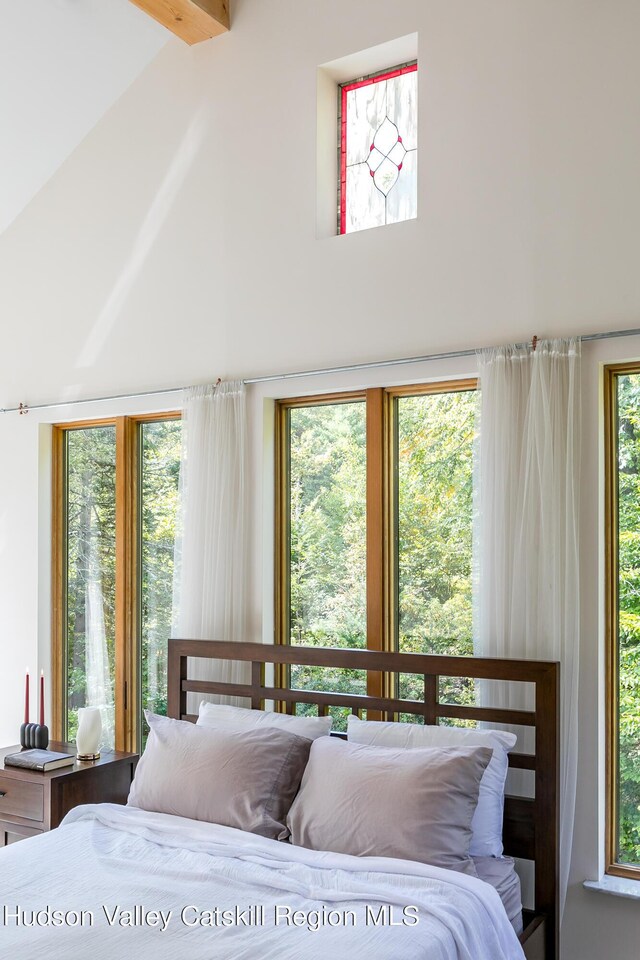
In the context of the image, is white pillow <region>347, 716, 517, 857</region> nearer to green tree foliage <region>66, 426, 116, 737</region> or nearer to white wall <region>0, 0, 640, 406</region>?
white wall <region>0, 0, 640, 406</region>

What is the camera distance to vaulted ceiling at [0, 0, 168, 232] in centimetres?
354

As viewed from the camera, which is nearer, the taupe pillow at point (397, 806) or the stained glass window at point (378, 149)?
the taupe pillow at point (397, 806)

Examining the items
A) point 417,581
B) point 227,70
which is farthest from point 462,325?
point 227,70

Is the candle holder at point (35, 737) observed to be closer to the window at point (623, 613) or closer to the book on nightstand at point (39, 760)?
the book on nightstand at point (39, 760)

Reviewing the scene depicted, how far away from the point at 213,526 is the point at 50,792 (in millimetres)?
1137

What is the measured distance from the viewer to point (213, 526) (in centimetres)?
342

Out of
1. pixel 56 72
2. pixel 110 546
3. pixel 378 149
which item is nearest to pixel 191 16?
pixel 56 72

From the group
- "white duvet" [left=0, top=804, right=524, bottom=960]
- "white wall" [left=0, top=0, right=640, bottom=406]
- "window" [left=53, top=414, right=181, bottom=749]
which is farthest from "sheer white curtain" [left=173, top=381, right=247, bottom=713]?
"white duvet" [left=0, top=804, right=524, bottom=960]

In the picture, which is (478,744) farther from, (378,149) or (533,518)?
(378,149)

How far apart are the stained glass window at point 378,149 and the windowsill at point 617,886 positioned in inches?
89.6

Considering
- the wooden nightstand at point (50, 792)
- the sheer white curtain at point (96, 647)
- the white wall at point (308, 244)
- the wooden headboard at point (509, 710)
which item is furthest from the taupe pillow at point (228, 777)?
the sheer white curtain at point (96, 647)

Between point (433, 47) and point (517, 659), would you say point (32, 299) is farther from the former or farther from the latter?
point (517, 659)

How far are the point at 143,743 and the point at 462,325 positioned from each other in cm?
225

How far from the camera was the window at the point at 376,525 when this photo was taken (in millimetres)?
3051
